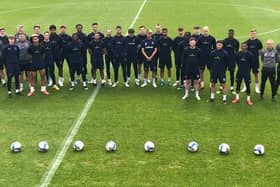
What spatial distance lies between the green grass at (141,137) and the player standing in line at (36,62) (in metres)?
0.37

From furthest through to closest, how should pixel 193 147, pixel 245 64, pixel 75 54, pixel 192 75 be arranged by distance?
pixel 75 54 → pixel 192 75 → pixel 245 64 → pixel 193 147

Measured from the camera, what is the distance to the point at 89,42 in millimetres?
17109

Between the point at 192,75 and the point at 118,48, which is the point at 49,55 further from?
the point at 192,75

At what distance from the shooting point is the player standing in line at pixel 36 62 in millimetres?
16344

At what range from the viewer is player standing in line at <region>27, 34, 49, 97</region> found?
53.6 feet

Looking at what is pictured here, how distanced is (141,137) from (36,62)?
5.34 metres

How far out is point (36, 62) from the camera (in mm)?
16531

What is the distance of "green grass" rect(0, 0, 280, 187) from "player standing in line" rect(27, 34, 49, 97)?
1.22 ft

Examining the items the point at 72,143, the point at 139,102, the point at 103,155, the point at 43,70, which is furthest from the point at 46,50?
the point at 103,155

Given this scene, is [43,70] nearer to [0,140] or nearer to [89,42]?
[89,42]

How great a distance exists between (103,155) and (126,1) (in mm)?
26065

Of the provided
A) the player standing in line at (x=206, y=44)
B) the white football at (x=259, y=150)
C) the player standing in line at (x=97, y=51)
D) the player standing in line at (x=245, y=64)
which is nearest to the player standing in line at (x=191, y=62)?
the player standing in line at (x=206, y=44)

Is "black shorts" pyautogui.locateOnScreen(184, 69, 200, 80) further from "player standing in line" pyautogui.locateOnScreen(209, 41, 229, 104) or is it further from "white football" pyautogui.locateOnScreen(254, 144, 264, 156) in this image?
"white football" pyautogui.locateOnScreen(254, 144, 264, 156)

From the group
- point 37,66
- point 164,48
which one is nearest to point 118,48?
point 164,48
